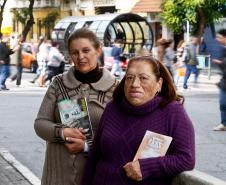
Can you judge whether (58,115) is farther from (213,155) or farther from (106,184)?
(213,155)

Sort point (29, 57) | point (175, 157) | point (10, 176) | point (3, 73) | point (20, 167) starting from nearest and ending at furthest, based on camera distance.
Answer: point (175, 157), point (10, 176), point (20, 167), point (3, 73), point (29, 57)

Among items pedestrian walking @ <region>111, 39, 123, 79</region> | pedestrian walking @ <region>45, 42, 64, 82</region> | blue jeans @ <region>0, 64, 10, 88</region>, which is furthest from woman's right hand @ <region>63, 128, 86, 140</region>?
pedestrian walking @ <region>111, 39, 123, 79</region>

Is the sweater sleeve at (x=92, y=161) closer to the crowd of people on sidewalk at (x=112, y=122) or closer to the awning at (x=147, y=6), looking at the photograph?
the crowd of people on sidewalk at (x=112, y=122)

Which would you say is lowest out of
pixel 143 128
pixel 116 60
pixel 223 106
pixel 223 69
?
pixel 116 60

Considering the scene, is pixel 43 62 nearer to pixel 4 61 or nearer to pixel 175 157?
pixel 4 61

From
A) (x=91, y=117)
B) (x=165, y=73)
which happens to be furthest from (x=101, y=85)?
(x=165, y=73)

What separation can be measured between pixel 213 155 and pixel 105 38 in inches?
946

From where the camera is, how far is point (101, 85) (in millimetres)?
3957

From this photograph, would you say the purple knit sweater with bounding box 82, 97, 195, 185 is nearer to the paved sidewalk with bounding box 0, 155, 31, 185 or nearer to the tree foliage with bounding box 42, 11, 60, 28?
the paved sidewalk with bounding box 0, 155, 31, 185

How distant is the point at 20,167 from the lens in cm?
913

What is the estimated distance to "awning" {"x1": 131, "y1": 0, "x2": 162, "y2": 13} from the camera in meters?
39.5

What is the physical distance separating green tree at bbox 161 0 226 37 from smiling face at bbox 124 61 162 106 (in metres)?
29.1

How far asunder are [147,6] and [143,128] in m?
38.1

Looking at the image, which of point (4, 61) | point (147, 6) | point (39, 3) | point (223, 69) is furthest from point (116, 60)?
point (39, 3)
